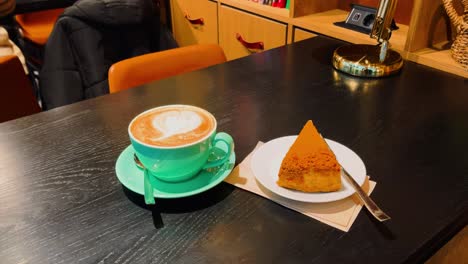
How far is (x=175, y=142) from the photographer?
21.1 inches

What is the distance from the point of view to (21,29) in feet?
7.92

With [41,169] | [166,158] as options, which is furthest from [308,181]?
[41,169]

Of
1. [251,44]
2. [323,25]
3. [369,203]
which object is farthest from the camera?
[251,44]

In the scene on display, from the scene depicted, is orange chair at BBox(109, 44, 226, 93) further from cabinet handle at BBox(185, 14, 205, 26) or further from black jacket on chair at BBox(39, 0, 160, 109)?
cabinet handle at BBox(185, 14, 205, 26)

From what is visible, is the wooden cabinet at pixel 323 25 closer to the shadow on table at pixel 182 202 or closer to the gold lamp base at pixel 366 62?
the gold lamp base at pixel 366 62

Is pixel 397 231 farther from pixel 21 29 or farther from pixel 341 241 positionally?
pixel 21 29

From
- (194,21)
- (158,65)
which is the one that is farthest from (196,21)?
(158,65)

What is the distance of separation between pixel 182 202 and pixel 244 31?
121 centimetres

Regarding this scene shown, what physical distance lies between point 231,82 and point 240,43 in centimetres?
81

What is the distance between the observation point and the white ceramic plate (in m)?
0.54

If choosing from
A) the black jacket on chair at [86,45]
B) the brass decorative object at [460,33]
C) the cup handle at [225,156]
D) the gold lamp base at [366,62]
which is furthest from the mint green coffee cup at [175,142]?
the black jacket on chair at [86,45]

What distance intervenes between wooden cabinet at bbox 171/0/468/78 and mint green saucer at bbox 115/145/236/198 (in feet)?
2.29

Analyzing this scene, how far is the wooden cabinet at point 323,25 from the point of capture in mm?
1023

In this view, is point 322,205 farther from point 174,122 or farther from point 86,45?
point 86,45
